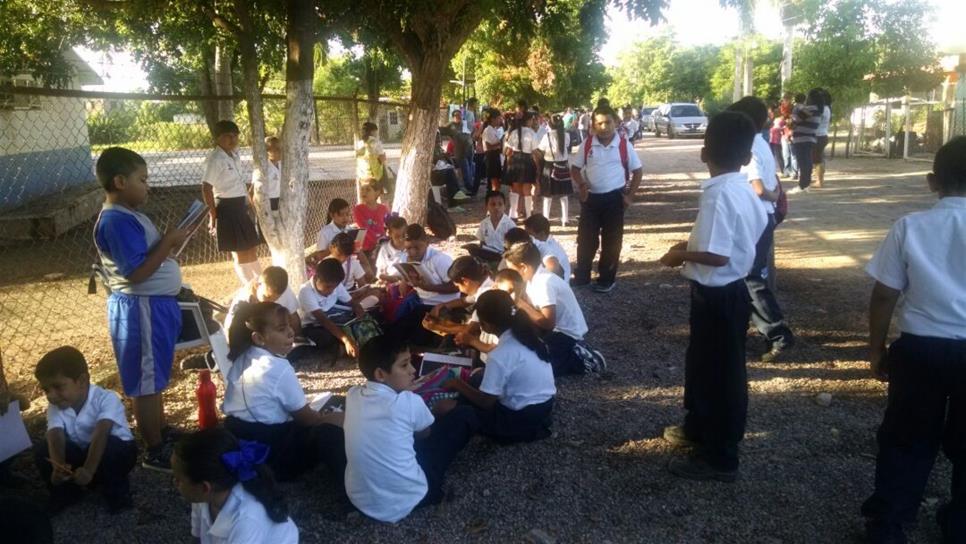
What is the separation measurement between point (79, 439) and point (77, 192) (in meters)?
11.6

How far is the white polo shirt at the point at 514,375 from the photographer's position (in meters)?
3.91

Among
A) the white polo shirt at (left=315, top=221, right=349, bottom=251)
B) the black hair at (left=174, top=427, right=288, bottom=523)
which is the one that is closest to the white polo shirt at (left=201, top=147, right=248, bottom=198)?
the white polo shirt at (left=315, top=221, right=349, bottom=251)

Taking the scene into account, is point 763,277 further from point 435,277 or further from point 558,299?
point 435,277

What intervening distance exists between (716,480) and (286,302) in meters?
3.13

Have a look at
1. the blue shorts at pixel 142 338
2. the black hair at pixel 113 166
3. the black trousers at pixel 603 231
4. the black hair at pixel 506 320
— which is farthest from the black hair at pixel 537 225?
the black hair at pixel 113 166

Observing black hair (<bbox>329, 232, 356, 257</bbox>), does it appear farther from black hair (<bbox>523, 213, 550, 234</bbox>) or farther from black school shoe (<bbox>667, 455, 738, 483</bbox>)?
black school shoe (<bbox>667, 455, 738, 483</bbox>)

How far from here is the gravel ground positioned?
321 centimetres

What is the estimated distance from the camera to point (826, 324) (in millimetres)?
5867

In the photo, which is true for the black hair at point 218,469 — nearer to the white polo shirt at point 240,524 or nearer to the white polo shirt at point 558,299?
the white polo shirt at point 240,524

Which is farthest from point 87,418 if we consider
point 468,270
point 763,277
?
point 763,277

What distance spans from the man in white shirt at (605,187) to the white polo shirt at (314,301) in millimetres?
2770

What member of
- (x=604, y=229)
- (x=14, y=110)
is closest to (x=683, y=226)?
(x=604, y=229)

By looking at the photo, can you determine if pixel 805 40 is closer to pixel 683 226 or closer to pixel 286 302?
pixel 683 226

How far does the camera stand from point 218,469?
2.49 m
